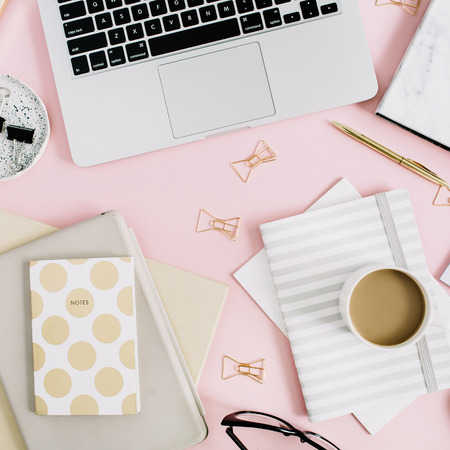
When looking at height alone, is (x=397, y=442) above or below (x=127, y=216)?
below

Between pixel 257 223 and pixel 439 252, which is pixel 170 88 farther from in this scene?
pixel 439 252

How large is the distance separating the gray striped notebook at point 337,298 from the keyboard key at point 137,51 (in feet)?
0.95

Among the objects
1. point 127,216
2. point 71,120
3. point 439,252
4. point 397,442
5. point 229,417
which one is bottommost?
point 397,442

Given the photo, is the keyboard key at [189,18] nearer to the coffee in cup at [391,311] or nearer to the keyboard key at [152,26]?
the keyboard key at [152,26]

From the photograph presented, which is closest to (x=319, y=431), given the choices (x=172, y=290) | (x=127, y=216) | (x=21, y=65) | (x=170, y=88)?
(x=172, y=290)

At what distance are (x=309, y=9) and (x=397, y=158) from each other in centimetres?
24

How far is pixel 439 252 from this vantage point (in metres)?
0.65

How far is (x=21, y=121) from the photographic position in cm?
64

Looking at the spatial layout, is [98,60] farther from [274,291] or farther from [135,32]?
[274,291]

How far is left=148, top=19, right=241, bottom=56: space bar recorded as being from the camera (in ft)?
2.00

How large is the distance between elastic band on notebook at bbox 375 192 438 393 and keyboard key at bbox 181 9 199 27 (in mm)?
348

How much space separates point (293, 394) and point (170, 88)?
0.47m

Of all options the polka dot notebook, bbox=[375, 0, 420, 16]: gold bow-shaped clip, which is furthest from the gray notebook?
bbox=[375, 0, 420, 16]: gold bow-shaped clip

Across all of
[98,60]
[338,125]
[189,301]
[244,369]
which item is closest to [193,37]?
[98,60]
